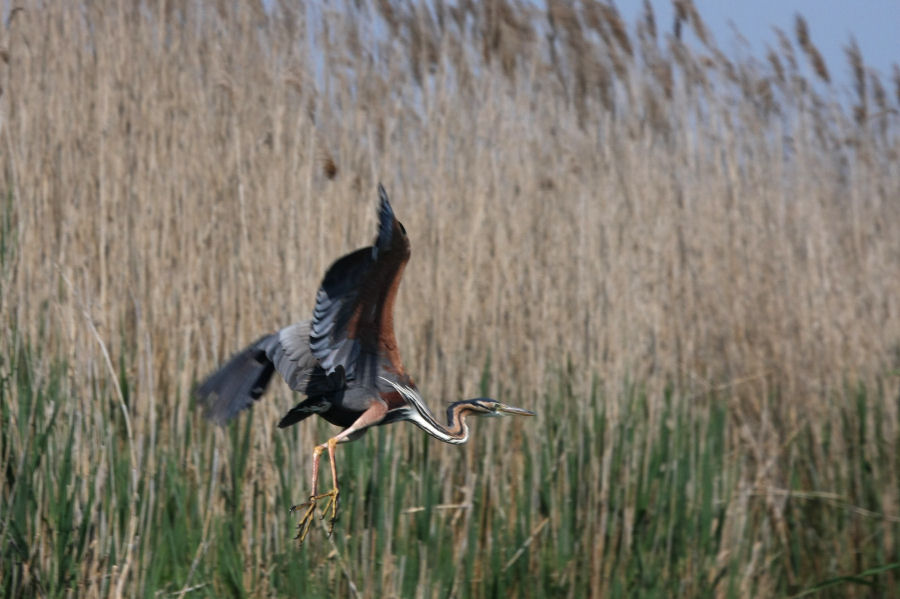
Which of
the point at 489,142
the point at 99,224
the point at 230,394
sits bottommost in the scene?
the point at 230,394

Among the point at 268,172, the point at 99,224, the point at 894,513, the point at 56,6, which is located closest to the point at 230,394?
the point at 268,172

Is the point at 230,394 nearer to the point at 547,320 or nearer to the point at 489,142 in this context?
the point at 547,320

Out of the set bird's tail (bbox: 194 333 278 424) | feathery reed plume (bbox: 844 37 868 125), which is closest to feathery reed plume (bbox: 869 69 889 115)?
feathery reed plume (bbox: 844 37 868 125)

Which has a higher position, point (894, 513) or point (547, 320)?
point (547, 320)

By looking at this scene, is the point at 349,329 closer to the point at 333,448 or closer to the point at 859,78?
the point at 333,448

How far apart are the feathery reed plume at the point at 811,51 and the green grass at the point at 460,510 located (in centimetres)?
144

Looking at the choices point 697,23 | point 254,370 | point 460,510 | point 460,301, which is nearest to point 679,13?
point 697,23

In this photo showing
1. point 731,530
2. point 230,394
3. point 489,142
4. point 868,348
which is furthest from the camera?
point 868,348

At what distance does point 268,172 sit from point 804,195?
2.48 metres

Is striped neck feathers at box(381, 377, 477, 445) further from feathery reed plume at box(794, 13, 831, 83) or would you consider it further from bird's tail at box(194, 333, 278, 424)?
feathery reed plume at box(794, 13, 831, 83)

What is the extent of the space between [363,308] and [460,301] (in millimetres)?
2238

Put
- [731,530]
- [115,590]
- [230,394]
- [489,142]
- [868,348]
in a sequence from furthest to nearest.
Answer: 1. [868,348]
2. [489,142]
3. [731,530]
4. [115,590]
5. [230,394]

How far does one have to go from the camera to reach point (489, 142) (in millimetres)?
3693

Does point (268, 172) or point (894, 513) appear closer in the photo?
point (268, 172)
